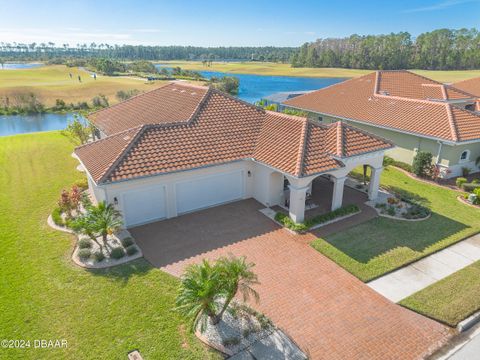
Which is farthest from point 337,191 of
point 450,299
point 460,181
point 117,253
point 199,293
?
point 117,253

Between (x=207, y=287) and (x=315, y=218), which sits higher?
(x=207, y=287)

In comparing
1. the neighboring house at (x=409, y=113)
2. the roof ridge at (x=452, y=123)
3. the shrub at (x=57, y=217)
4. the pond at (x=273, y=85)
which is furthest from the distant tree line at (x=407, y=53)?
the shrub at (x=57, y=217)

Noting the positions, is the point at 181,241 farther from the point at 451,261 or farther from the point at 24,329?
the point at 451,261

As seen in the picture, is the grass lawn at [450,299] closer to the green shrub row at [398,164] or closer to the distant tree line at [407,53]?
the green shrub row at [398,164]

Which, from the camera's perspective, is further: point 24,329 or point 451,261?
point 451,261

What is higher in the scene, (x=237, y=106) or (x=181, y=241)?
(x=237, y=106)

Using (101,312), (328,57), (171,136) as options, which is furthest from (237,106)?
(328,57)

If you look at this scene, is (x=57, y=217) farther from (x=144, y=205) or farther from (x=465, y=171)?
(x=465, y=171)
